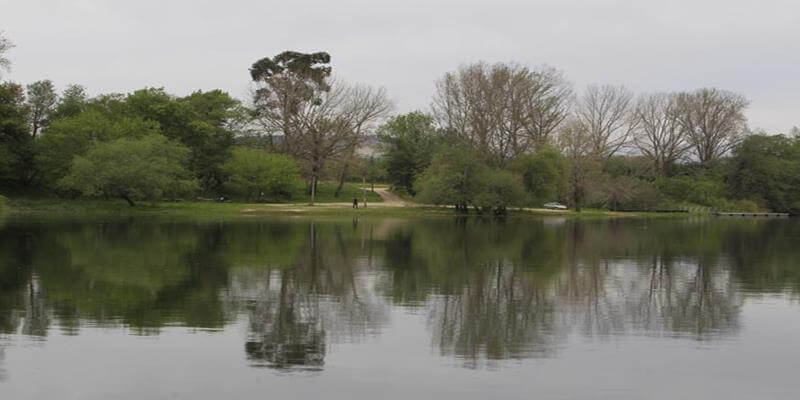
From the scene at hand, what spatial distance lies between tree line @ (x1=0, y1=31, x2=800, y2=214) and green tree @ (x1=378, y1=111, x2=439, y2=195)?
26 cm

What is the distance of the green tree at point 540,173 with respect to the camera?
7362 centimetres

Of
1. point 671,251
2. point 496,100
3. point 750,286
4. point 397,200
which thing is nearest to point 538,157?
point 496,100

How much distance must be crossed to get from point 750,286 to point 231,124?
70.8 metres

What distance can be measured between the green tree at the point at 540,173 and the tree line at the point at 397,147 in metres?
0.15

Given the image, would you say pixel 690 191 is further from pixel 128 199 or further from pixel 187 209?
pixel 128 199

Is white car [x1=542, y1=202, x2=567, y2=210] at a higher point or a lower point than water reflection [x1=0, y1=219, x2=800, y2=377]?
higher

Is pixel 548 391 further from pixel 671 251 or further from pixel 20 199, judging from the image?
pixel 20 199

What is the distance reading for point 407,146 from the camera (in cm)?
9550

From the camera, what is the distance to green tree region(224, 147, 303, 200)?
74.8 m

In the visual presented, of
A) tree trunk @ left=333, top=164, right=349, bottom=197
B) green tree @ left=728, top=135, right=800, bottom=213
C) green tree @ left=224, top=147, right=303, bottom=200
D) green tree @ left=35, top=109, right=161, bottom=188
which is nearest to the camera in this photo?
green tree @ left=35, top=109, right=161, bottom=188

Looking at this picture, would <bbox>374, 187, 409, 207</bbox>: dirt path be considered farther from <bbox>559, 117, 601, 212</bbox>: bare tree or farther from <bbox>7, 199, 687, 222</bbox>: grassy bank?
<bbox>559, 117, 601, 212</bbox>: bare tree

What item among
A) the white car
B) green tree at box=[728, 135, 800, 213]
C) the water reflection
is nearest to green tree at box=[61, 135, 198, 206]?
the water reflection

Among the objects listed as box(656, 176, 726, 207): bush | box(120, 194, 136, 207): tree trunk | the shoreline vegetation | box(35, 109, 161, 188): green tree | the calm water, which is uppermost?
box(35, 109, 161, 188): green tree

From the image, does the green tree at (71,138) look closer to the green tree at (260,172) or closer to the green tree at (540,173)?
the green tree at (260,172)
